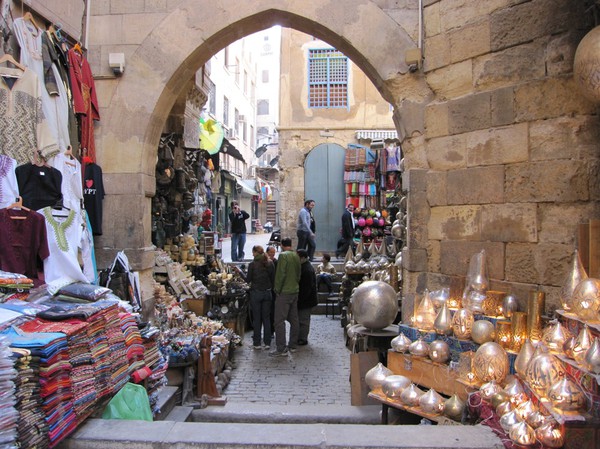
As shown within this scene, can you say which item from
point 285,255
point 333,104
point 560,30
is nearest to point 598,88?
point 560,30

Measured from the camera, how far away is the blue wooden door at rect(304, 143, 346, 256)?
582 inches

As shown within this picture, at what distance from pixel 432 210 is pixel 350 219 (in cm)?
779

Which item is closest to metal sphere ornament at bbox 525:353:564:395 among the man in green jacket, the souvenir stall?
the souvenir stall

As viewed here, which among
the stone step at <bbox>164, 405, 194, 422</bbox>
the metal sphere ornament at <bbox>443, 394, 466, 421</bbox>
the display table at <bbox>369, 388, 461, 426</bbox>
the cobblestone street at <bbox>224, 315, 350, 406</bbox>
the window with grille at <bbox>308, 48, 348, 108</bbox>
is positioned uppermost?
the window with grille at <bbox>308, 48, 348, 108</bbox>

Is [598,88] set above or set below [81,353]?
above

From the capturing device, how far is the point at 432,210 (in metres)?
4.82

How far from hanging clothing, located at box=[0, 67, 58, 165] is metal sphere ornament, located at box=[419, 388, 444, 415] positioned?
12.7 ft

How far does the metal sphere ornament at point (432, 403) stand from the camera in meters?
3.35

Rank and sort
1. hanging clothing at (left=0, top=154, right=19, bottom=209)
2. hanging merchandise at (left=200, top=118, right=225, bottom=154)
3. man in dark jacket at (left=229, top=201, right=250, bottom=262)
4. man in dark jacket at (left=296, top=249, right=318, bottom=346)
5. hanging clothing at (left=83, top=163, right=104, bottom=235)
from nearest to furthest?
hanging clothing at (left=0, top=154, right=19, bottom=209) < hanging clothing at (left=83, top=163, right=104, bottom=235) < man in dark jacket at (left=296, top=249, right=318, bottom=346) < hanging merchandise at (left=200, top=118, right=225, bottom=154) < man in dark jacket at (left=229, top=201, right=250, bottom=262)

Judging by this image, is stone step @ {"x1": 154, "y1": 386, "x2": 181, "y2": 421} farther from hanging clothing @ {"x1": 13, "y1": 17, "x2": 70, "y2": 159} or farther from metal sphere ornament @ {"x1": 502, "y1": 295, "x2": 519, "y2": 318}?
metal sphere ornament @ {"x1": 502, "y1": 295, "x2": 519, "y2": 318}

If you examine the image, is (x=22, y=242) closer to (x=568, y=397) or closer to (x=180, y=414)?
(x=180, y=414)

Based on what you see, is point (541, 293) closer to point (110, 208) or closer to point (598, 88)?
point (598, 88)

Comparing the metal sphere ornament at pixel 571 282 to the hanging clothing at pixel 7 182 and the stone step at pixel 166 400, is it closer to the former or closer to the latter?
the stone step at pixel 166 400

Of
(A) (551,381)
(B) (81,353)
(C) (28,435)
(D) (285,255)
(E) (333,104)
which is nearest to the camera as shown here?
(C) (28,435)
